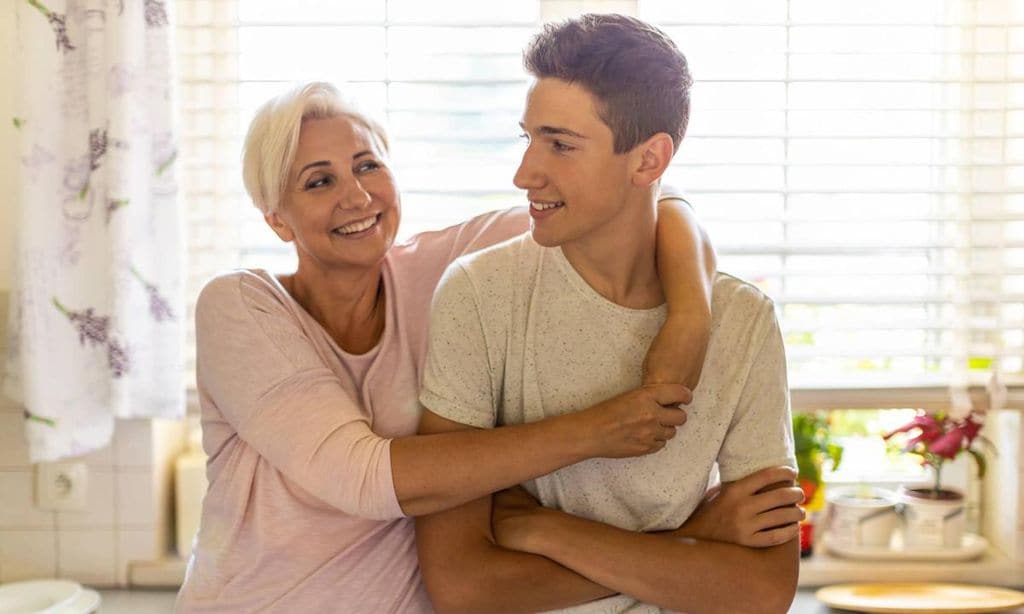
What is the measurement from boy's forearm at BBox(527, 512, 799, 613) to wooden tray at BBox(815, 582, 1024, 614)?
900 mm

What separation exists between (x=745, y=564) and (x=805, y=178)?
1.26 meters

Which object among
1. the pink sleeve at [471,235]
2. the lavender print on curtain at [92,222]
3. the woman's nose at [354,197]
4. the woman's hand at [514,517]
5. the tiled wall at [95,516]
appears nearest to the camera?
the woman's hand at [514,517]

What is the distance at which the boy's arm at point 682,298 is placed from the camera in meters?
1.43

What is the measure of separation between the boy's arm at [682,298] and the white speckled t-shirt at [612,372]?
0.07 meters

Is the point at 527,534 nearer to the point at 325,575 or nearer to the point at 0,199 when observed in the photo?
the point at 325,575

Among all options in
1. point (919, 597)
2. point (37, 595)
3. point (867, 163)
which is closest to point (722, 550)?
point (919, 597)

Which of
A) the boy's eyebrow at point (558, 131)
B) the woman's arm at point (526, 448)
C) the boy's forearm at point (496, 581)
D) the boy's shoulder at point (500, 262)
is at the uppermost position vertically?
the boy's eyebrow at point (558, 131)

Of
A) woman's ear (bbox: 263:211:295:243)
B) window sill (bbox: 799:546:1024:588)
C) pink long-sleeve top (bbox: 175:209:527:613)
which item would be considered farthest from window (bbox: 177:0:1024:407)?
pink long-sleeve top (bbox: 175:209:527:613)

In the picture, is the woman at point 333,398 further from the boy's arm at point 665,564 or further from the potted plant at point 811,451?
the potted plant at point 811,451

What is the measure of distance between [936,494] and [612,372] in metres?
1.32

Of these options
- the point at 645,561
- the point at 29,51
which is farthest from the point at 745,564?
the point at 29,51

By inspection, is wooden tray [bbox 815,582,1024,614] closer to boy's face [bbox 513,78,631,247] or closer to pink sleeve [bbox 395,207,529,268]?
pink sleeve [bbox 395,207,529,268]

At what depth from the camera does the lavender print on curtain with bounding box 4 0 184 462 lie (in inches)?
88.1

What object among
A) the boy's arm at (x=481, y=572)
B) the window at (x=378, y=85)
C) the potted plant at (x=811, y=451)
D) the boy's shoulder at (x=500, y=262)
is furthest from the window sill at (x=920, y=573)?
the boy's shoulder at (x=500, y=262)
